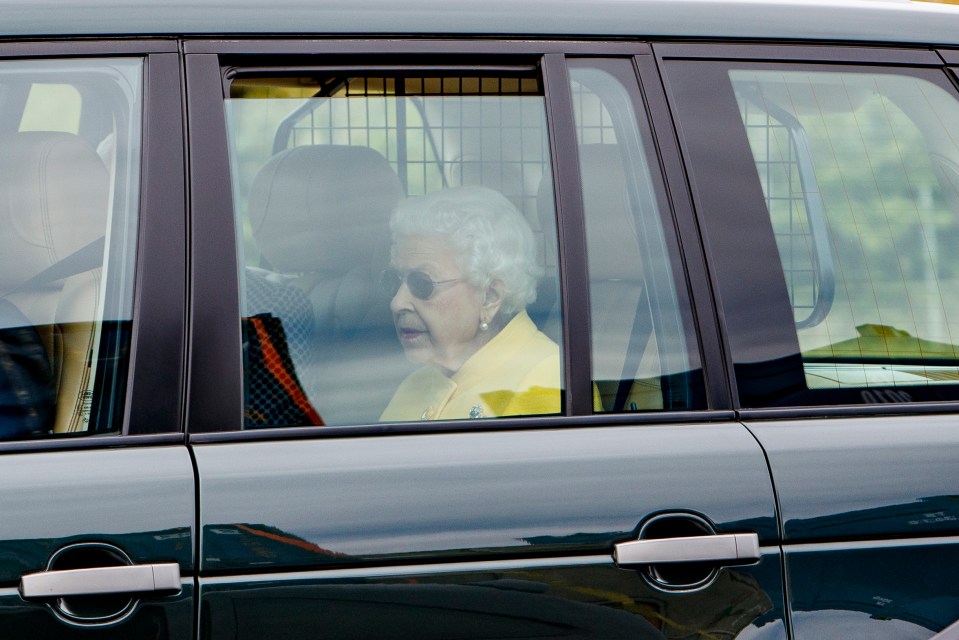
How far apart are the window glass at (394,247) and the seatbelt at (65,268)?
0.27m

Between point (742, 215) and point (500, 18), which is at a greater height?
point (500, 18)

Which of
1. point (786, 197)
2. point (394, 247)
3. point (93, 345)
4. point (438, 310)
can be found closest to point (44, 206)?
point (93, 345)

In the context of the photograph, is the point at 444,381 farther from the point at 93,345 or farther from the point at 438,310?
the point at 93,345

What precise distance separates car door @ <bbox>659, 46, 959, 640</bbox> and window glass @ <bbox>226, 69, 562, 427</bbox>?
12.4 inches

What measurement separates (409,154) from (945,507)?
1.08 m

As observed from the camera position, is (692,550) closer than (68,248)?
Yes

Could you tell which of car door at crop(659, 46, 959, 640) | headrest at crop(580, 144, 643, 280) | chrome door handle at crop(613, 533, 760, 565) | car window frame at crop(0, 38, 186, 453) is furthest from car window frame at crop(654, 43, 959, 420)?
car window frame at crop(0, 38, 186, 453)

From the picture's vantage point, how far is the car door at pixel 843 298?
5.25 ft

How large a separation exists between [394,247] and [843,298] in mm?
789

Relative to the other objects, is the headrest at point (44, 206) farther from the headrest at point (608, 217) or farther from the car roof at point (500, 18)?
the headrest at point (608, 217)

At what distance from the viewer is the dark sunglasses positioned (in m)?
1.78

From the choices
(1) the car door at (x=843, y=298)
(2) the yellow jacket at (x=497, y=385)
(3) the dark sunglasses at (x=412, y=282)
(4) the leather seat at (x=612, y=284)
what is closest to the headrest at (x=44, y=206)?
(3) the dark sunglasses at (x=412, y=282)

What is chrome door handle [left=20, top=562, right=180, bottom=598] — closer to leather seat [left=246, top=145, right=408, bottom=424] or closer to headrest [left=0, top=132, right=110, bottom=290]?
leather seat [left=246, top=145, right=408, bottom=424]

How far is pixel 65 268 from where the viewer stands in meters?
1.72
